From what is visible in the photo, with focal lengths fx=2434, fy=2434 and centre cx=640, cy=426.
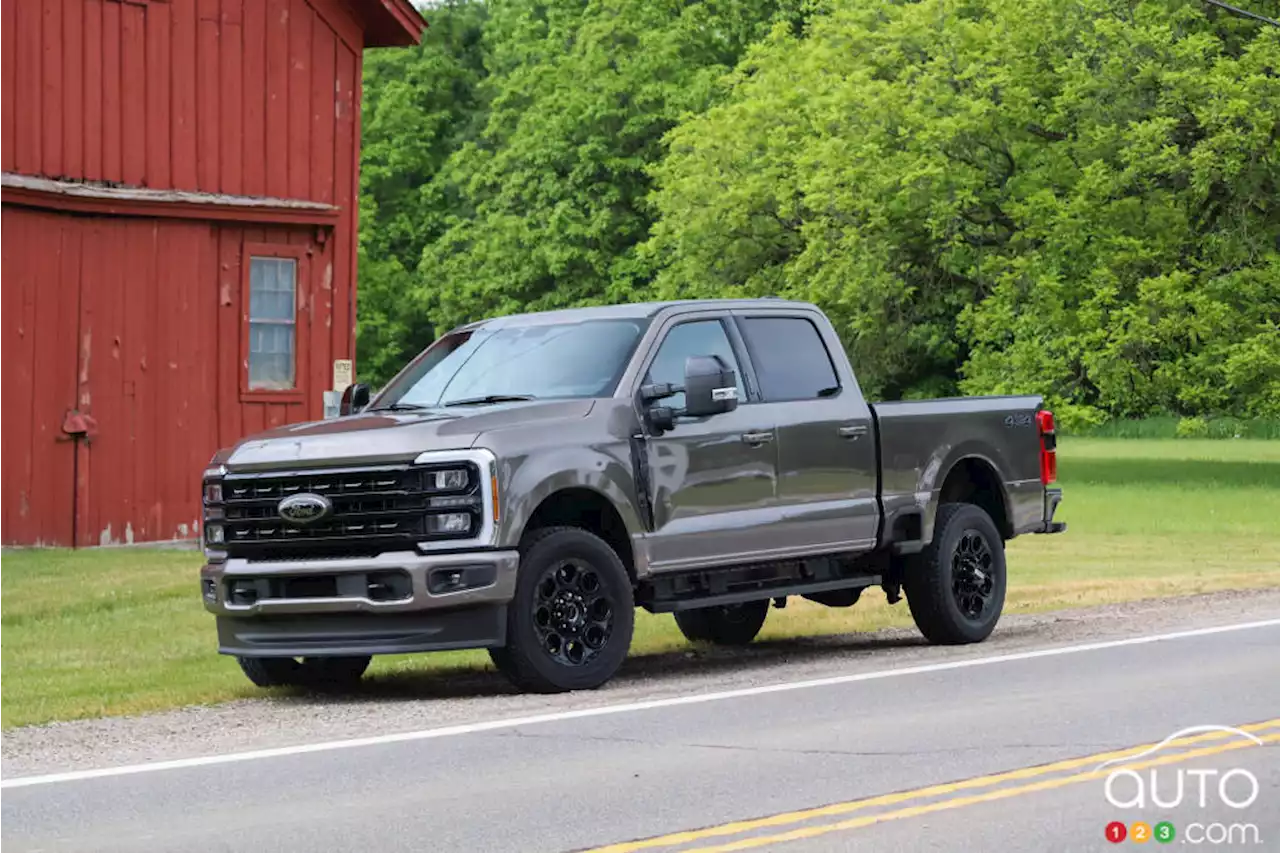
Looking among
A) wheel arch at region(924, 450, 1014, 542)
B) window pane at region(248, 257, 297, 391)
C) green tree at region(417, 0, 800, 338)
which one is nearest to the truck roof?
wheel arch at region(924, 450, 1014, 542)

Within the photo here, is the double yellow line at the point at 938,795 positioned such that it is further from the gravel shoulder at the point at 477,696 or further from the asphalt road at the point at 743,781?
the gravel shoulder at the point at 477,696

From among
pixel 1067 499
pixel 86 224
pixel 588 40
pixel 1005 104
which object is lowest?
pixel 1067 499

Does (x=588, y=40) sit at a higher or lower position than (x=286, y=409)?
higher

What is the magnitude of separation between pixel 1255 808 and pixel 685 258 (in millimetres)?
46813

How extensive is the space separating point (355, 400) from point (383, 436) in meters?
1.98

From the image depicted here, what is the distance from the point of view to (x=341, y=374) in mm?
26312

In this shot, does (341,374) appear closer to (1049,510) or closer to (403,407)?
(1049,510)

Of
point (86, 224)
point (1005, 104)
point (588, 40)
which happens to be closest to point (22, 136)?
point (86, 224)

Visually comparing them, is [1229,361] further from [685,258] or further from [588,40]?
[588,40]

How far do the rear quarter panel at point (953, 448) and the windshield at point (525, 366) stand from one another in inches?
82.0

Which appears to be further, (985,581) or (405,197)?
(405,197)

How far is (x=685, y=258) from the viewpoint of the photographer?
55.3m

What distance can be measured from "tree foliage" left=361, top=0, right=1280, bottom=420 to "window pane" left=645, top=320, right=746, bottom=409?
26.1 m

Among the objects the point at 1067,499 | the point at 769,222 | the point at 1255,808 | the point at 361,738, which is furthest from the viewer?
the point at 769,222
